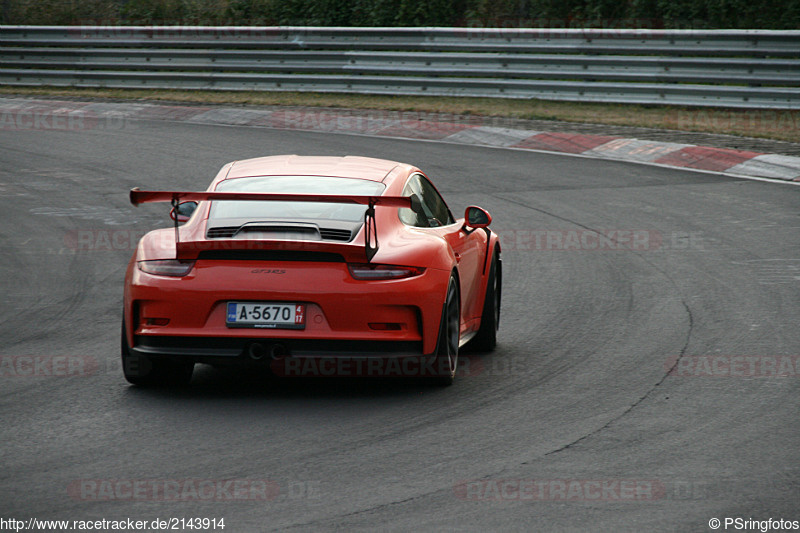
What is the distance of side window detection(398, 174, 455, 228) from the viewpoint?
685 centimetres

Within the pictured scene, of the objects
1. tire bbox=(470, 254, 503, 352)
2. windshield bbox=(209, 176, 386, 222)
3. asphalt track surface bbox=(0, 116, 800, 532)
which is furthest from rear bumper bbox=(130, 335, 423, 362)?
tire bbox=(470, 254, 503, 352)

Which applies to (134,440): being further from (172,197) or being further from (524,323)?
(524,323)

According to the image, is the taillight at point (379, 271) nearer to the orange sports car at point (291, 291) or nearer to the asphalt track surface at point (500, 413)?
the orange sports car at point (291, 291)

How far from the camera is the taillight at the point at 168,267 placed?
6.08 metres

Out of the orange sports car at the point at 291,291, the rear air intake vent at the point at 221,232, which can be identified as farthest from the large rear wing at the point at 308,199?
the rear air intake vent at the point at 221,232

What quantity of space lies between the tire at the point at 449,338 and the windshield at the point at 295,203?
683mm

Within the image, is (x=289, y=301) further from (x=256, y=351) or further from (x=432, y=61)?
(x=432, y=61)

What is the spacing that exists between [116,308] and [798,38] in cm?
1293

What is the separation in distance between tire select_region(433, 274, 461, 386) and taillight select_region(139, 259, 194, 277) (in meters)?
1.38

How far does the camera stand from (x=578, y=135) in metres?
17.9

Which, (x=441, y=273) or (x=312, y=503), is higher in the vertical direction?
(x=441, y=273)

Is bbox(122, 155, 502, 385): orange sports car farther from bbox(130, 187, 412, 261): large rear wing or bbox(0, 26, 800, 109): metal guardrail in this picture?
bbox(0, 26, 800, 109): metal guardrail

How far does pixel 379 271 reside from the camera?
6.08 meters

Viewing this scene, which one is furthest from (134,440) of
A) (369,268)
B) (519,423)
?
(519,423)
